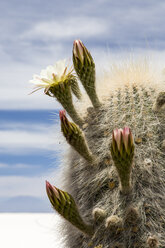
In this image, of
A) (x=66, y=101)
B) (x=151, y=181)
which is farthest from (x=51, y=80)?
(x=151, y=181)

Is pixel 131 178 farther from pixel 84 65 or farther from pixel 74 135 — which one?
pixel 84 65

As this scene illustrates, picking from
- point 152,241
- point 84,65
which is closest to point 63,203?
point 152,241

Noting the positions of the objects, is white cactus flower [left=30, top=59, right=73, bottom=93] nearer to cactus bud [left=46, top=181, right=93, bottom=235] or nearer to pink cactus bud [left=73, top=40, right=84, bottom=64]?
pink cactus bud [left=73, top=40, right=84, bottom=64]

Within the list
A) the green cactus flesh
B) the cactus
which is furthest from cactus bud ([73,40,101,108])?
the green cactus flesh

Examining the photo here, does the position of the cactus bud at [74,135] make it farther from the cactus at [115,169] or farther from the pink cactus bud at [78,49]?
the pink cactus bud at [78,49]

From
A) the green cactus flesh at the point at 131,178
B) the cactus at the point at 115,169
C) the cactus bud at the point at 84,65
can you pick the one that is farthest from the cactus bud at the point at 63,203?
the cactus bud at the point at 84,65

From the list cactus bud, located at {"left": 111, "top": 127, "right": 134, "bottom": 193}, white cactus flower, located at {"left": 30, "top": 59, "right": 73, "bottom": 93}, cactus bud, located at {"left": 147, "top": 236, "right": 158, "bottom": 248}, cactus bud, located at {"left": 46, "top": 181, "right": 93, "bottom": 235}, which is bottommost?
cactus bud, located at {"left": 147, "top": 236, "right": 158, "bottom": 248}
